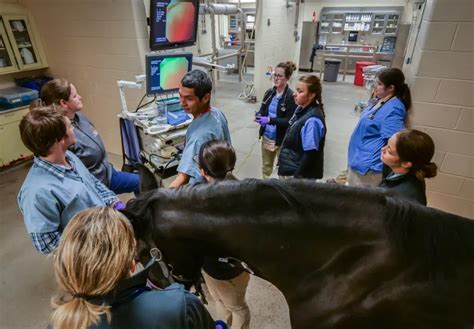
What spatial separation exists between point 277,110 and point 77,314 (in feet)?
7.54

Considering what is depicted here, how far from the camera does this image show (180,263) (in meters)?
0.99

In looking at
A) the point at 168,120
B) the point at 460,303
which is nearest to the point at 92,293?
the point at 460,303

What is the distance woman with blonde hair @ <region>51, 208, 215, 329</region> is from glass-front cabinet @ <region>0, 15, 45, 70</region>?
418 centimetres

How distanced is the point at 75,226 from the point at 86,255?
9 centimetres

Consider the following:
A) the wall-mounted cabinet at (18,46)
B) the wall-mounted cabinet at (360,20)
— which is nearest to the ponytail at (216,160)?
the wall-mounted cabinet at (18,46)

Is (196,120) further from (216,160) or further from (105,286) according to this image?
(105,286)

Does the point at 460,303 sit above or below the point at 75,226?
below

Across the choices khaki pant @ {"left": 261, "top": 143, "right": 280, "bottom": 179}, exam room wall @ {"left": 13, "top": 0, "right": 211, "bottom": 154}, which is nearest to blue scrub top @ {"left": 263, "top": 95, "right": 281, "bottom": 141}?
khaki pant @ {"left": 261, "top": 143, "right": 280, "bottom": 179}

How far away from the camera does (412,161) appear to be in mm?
1434

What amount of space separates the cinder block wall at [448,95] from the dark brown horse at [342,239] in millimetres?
1314

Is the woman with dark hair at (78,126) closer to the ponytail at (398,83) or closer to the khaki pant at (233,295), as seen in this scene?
the khaki pant at (233,295)

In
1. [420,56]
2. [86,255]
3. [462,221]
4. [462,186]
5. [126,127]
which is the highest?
[420,56]

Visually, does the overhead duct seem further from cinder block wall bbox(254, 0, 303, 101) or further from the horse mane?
the horse mane

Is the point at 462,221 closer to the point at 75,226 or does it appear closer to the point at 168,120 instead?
the point at 75,226
